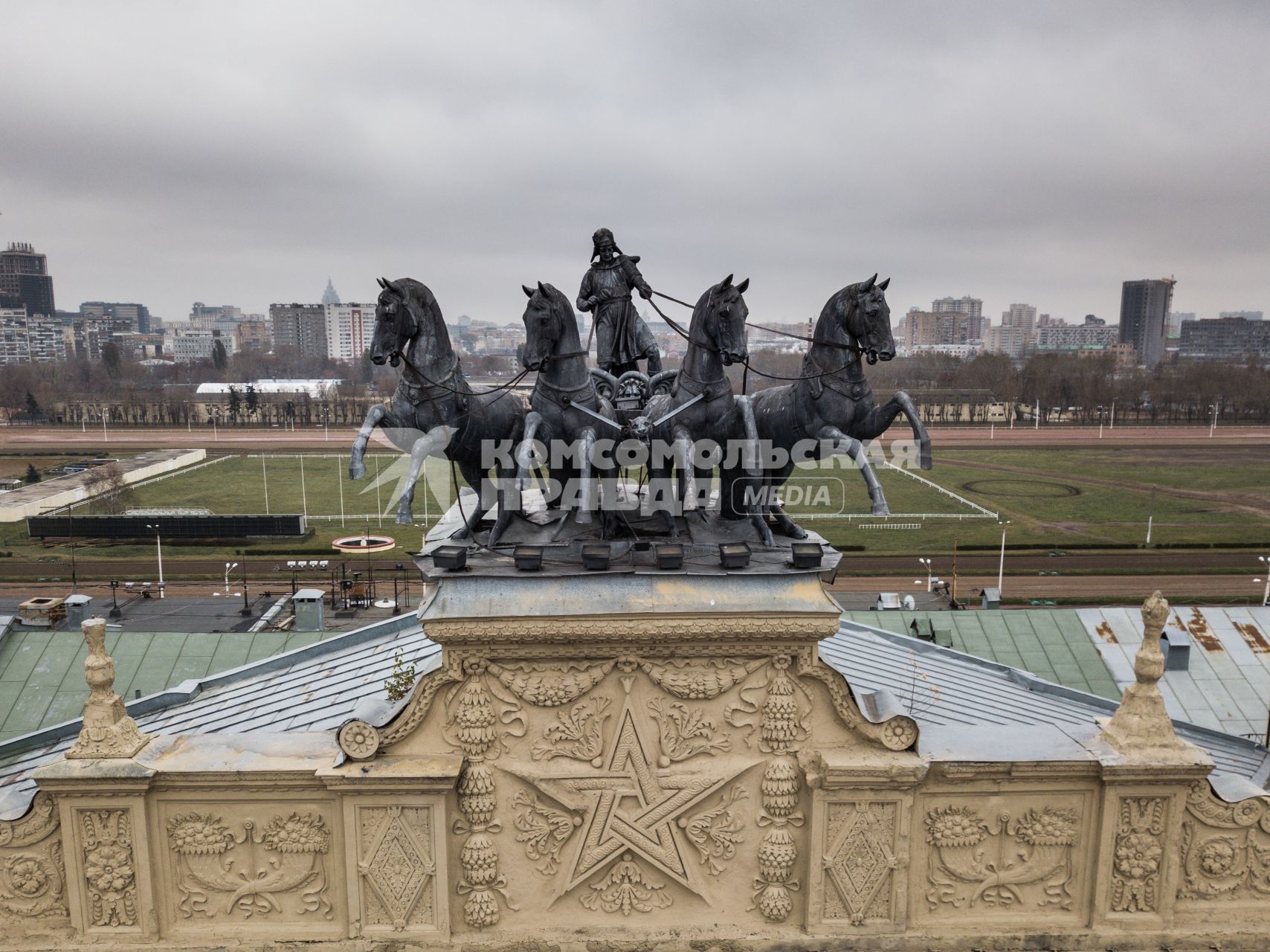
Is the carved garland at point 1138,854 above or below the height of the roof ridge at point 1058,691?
above

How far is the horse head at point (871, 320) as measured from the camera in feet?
29.2

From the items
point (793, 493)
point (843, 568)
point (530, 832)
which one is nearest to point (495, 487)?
point (530, 832)

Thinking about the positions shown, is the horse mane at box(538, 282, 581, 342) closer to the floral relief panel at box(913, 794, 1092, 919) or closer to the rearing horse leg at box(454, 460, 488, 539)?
the rearing horse leg at box(454, 460, 488, 539)

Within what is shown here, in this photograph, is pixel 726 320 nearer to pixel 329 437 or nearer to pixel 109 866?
pixel 109 866

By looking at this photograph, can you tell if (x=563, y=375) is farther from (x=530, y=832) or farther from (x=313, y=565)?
(x=313, y=565)

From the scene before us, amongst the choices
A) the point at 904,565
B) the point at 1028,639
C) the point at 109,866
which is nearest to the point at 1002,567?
the point at 904,565

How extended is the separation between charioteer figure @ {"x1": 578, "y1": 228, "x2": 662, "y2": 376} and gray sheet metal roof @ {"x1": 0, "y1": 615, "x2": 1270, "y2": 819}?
4.44 m

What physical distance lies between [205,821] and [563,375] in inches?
215

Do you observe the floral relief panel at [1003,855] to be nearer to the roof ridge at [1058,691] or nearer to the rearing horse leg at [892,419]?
the rearing horse leg at [892,419]

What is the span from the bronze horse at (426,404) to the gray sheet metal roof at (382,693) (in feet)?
9.30

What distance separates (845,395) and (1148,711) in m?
4.10

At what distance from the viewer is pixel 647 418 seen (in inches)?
379

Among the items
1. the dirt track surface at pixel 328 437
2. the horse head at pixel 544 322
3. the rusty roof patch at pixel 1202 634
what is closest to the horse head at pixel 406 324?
the horse head at pixel 544 322

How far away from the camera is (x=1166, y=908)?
8.17 m
